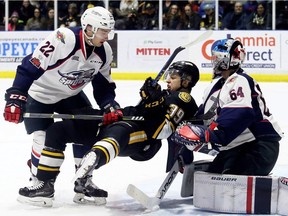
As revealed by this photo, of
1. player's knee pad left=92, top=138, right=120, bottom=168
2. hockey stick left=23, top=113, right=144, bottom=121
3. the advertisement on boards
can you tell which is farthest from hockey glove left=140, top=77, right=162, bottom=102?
the advertisement on boards

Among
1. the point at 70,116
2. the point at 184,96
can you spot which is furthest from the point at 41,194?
the point at 184,96

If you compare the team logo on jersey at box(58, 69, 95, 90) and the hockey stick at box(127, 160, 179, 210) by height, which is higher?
the team logo on jersey at box(58, 69, 95, 90)

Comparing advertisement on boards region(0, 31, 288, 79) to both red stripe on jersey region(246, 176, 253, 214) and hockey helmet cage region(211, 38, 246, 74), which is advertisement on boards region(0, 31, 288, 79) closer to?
hockey helmet cage region(211, 38, 246, 74)

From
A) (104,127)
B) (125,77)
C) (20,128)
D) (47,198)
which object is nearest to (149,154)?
(104,127)

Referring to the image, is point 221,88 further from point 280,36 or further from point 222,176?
point 280,36

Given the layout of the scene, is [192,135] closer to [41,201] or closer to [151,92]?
[151,92]

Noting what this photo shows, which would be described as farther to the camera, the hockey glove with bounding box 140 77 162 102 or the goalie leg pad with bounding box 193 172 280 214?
the hockey glove with bounding box 140 77 162 102

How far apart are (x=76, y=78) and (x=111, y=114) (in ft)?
0.99

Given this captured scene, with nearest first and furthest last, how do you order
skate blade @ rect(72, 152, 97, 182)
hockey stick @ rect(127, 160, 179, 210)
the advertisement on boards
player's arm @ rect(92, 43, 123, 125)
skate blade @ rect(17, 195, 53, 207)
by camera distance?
1. skate blade @ rect(72, 152, 97, 182)
2. hockey stick @ rect(127, 160, 179, 210)
3. skate blade @ rect(17, 195, 53, 207)
4. player's arm @ rect(92, 43, 123, 125)
5. the advertisement on boards

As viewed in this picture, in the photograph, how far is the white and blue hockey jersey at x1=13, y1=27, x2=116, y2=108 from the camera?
3855 mm

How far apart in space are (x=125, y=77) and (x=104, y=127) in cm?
639

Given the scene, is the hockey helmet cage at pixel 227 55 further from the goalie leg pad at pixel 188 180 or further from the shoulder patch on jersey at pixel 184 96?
the goalie leg pad at pixel 188 180

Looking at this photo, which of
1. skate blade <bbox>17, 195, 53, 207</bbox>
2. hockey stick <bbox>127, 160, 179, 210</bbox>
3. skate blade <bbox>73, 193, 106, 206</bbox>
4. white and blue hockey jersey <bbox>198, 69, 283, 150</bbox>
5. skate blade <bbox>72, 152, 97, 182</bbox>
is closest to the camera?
skate blade <bbox>72, 152, 97, 182</bbox>

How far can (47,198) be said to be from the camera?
12.4 feet
